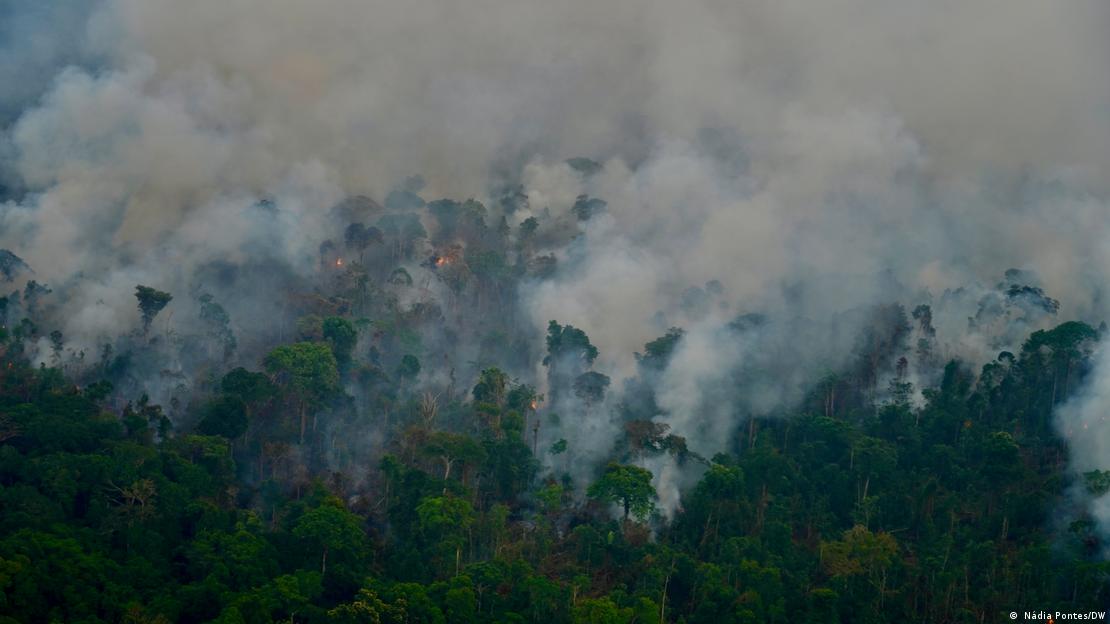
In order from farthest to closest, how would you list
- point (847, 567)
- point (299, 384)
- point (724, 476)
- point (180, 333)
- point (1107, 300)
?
point (1107, 300), point (180, 333), point (299, 384), point (724, 476), point (847, 567)

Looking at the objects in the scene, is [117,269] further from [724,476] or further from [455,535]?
[724,476]

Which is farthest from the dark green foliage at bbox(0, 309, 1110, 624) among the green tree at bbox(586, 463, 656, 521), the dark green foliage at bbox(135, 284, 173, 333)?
the dark green foliage at bbox(135, 284, 173, 333)

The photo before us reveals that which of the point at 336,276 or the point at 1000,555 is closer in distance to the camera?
the point at 1000,555

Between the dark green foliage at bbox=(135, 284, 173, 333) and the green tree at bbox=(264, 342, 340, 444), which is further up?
the dark green foliage at bbox=(135, 284, 173, 333)

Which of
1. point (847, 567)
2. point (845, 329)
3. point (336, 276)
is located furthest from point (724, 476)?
point (336, 276)

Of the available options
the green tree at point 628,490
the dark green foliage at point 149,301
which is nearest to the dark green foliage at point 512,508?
the green tree at point 628,490

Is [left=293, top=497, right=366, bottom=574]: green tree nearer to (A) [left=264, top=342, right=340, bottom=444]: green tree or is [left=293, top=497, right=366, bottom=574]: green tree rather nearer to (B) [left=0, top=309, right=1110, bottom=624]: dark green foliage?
(B) [left=0, top=309, right=1110, bottom=624]: dark green foliage

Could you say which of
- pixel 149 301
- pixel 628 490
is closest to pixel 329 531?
pixel 628 490

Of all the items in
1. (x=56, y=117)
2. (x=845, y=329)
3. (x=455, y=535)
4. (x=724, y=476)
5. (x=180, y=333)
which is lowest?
(x=455, y=535)
